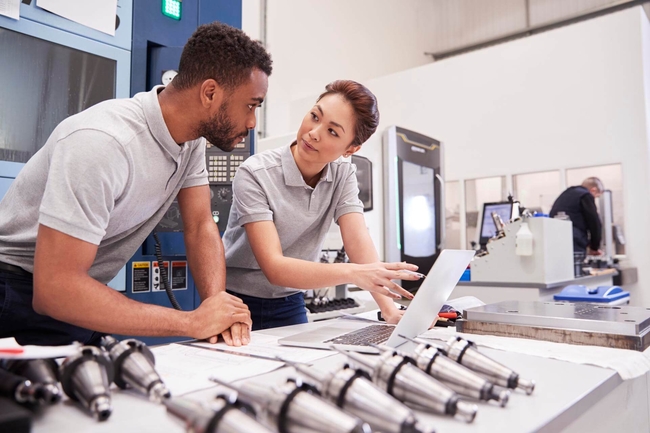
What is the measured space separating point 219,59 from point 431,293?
2.60 feet

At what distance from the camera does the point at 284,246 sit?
5.27ft

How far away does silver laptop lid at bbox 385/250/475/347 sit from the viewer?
94cm

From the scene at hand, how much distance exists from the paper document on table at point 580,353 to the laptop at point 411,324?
13cm

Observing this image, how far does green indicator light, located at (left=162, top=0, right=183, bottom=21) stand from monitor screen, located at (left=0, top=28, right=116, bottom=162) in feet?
1.13

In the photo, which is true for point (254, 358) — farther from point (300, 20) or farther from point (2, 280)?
point (300, 20)

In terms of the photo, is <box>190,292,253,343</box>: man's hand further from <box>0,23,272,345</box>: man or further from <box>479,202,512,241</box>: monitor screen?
<box>479,202,512,241</box>: monitor screen

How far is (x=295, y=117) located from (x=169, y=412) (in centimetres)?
545

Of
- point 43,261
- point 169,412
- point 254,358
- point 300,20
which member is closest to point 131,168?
point 43,261

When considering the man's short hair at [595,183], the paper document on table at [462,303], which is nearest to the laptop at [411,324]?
the paper document on table at [462,303]

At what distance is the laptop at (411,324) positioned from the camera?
947 millimetres

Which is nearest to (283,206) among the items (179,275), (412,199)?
(179,275)

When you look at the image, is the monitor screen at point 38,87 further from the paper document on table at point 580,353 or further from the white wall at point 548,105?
the white wall at point 548,105

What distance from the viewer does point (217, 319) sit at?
3.67 feet

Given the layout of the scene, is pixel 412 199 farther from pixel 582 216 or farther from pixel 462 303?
pixel 582 216
